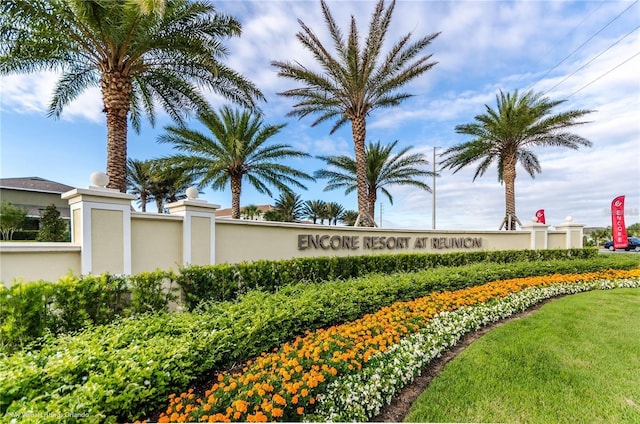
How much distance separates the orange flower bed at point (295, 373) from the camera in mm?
2508

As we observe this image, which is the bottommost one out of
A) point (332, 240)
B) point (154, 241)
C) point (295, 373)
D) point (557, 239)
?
point (295, 373)

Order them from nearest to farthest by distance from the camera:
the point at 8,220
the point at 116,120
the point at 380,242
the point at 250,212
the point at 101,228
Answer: the point at 101,228, the point at 116,120, the point at 380,242, the point at 8,220, the point at 250,212

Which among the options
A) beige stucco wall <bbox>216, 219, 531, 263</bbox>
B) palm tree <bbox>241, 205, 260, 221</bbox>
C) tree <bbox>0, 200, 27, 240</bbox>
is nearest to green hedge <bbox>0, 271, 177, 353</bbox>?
beige stucco wall <bbox>216, 219, 531, 263</bbox>

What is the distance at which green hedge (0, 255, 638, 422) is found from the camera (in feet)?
7.48

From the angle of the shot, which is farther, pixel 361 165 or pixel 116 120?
pixel 361 165

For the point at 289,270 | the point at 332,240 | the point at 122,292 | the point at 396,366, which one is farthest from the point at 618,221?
the point at 122,292

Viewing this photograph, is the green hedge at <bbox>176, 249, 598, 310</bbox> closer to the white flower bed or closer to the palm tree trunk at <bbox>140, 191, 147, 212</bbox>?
the white flower bed

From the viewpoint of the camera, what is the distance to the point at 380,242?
37.1 feet

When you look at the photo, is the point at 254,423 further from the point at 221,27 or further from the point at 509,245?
the point at 509,245

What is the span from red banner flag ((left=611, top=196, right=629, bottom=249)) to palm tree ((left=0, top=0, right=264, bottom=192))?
1894 cm

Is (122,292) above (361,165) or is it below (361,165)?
below

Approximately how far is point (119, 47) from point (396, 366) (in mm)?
8833

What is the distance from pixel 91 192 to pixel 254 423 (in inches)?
203

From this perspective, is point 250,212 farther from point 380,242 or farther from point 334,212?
point 380,242
